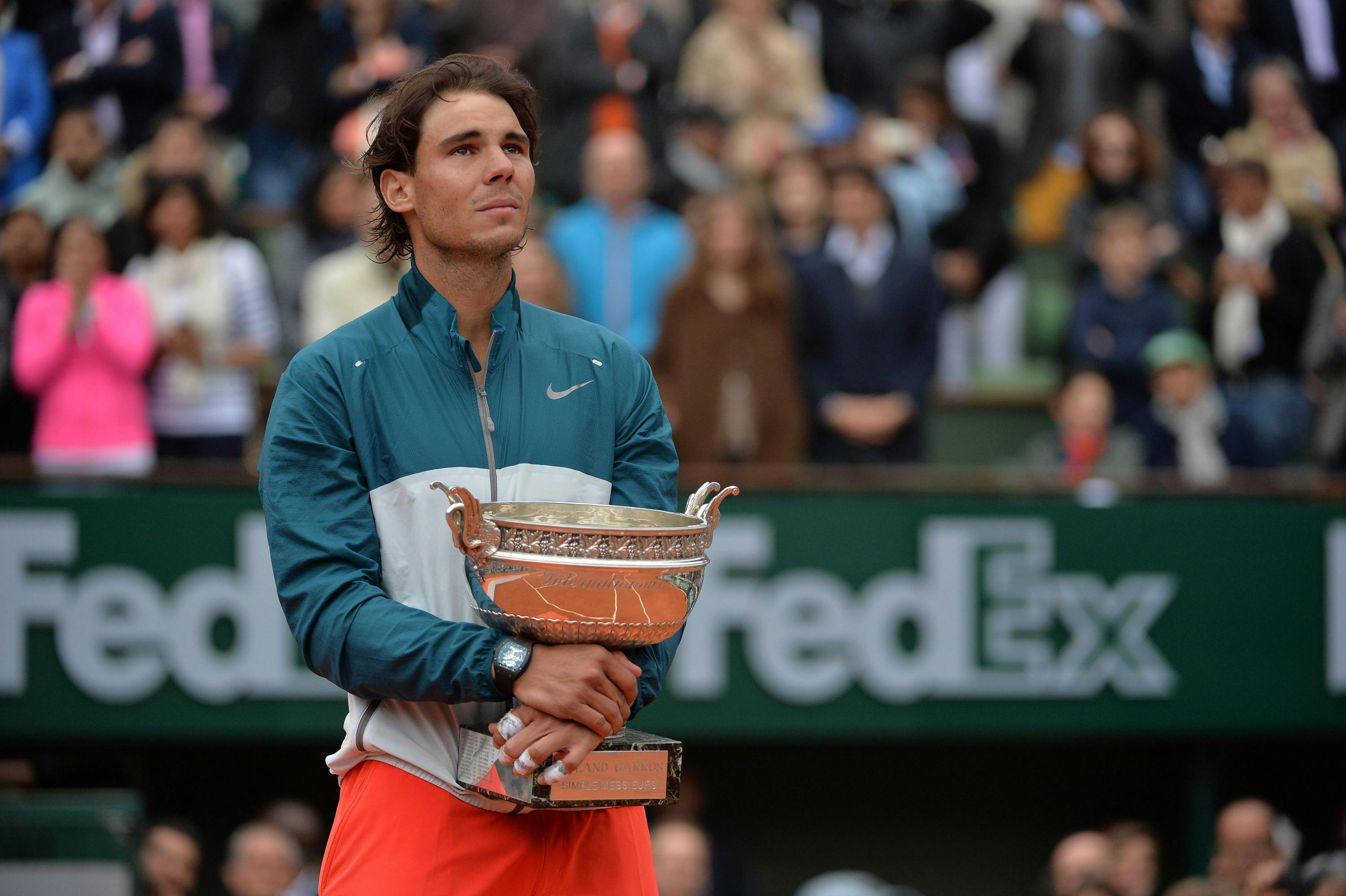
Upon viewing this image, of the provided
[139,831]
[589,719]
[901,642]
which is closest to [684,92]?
[901,642]

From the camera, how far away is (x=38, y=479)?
6.72 m

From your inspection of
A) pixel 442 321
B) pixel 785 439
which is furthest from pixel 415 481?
pixel 785 439

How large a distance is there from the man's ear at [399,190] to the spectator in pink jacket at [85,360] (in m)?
4.73

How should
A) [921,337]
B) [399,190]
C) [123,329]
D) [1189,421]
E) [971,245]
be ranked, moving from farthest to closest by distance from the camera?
[971,245] < [1189,421] < [921,337] < [123,329] < [399,190]

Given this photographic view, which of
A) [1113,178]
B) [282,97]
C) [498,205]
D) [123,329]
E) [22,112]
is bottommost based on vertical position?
[498,205]

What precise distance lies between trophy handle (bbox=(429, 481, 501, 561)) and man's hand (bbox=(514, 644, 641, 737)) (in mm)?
152

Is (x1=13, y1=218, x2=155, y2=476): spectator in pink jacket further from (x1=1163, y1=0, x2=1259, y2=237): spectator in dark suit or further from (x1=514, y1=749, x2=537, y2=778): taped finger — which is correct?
(x1=1163, y1=0, x2=1259, y2=237): spectator in dark suit

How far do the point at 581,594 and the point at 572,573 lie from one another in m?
0.03

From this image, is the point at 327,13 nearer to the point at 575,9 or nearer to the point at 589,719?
the point at 575,9

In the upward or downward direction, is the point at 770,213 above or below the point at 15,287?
above

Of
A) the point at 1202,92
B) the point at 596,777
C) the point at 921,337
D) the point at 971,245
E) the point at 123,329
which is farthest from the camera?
the point at 1202,92

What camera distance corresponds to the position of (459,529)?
226 centimetres

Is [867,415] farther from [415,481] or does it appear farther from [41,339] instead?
[415,481]

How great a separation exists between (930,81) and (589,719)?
22.7 ft
